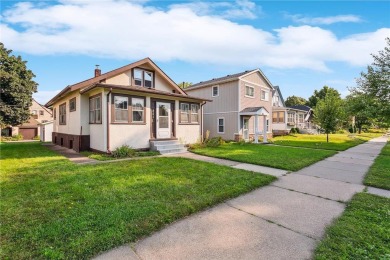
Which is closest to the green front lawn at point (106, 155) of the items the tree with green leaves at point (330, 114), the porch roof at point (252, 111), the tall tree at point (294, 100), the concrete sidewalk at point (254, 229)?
the concrete sidewalk at point (254, 229)

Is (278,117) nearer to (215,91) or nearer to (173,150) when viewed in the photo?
(215,91)

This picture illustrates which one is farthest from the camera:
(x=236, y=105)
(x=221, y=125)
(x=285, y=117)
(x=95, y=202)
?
(x=285, y=117)

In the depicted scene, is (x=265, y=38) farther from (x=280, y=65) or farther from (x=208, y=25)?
(x=280, y=65)

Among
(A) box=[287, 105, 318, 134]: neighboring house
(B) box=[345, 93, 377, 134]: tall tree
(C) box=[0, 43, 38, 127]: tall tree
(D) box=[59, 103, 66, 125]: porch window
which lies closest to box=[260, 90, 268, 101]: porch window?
(B) box=[345, 93, 377, 134]: tall tree

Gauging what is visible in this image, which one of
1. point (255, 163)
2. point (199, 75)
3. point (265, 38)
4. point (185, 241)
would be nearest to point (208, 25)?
point (265, 38)

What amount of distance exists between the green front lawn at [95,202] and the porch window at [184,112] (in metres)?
6.74

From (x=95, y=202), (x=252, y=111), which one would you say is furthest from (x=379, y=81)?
(x=95, y=202)

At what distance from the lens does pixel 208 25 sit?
9.74 metres

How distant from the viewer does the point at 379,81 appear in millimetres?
11086

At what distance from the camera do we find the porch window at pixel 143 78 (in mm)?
12766

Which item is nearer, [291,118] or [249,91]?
[249,91]

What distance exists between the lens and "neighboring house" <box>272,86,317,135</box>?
29484 millimetres

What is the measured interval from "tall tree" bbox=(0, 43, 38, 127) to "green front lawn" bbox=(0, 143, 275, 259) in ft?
52.1

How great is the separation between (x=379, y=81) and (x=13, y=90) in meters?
27.7
